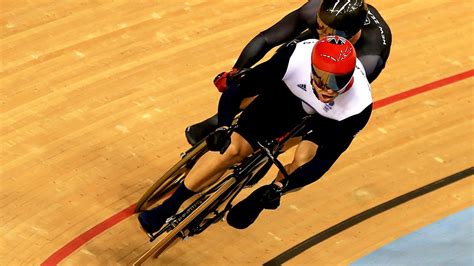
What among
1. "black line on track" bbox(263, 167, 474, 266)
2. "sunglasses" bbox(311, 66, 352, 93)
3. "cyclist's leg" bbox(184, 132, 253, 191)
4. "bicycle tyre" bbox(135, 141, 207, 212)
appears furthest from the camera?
"black line on track" bbox(263, 167, 474, 266)

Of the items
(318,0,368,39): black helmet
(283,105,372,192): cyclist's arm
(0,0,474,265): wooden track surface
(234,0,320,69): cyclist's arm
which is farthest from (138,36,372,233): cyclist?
(0,0,474,265): wooden track surface

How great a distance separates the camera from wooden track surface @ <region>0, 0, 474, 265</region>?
5.02m

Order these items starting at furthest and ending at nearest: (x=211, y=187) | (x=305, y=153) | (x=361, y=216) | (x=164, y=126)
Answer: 1. (x=164, y=126)
2. (x=361, y=216)
3. (x=211, y=187)
4. (x=305, y=153)

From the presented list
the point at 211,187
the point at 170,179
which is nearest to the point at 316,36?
the point at 211,187

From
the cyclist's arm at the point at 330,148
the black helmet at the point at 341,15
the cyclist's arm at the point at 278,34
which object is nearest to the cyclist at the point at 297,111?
the cyclist's arm at the point at 330,148

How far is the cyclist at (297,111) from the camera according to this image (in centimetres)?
388

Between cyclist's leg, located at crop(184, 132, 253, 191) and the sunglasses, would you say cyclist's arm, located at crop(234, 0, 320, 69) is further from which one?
the sunglasses

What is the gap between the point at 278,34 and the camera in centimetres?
486

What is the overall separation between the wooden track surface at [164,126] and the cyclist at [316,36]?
675 millimetres

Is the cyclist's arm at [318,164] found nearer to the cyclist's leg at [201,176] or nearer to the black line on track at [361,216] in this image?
the cyclist's leg at [201,176]

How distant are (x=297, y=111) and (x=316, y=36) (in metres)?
0.74

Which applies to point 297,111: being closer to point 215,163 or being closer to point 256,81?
point 256,81

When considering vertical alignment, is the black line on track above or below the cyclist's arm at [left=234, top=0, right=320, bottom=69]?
below

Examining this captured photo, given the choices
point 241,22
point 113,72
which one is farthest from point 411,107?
point 113,72
